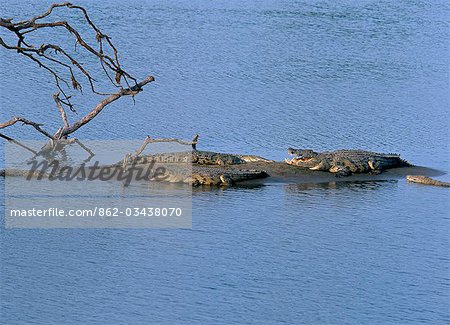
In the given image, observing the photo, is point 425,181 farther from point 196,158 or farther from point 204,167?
point 196,158

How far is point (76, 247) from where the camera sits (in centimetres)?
1666

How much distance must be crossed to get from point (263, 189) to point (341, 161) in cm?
202

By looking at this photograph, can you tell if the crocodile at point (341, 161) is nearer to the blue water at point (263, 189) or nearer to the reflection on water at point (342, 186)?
the reflection on water at point (342, 186)

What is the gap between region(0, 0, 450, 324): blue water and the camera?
14.6m

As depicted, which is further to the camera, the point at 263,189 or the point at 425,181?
the point at 425,181

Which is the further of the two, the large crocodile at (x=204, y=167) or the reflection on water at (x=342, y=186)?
the reflection on water at (x=342, y=186)

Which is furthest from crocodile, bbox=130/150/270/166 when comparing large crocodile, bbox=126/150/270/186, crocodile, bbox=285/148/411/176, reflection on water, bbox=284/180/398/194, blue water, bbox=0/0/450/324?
reflection on water, bbox=284/180/398/194

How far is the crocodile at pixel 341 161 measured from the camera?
21.4m

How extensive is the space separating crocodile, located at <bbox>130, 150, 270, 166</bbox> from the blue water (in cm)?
130

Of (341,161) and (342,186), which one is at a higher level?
(341,161)

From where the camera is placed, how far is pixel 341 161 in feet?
70.7

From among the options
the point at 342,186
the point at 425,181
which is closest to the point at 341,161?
the point at 342,186

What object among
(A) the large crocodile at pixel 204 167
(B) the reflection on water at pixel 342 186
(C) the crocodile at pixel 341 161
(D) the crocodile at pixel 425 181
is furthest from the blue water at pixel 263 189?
(C) the crocodile at pixel 341 161

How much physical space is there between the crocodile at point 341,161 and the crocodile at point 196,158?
85 cm
